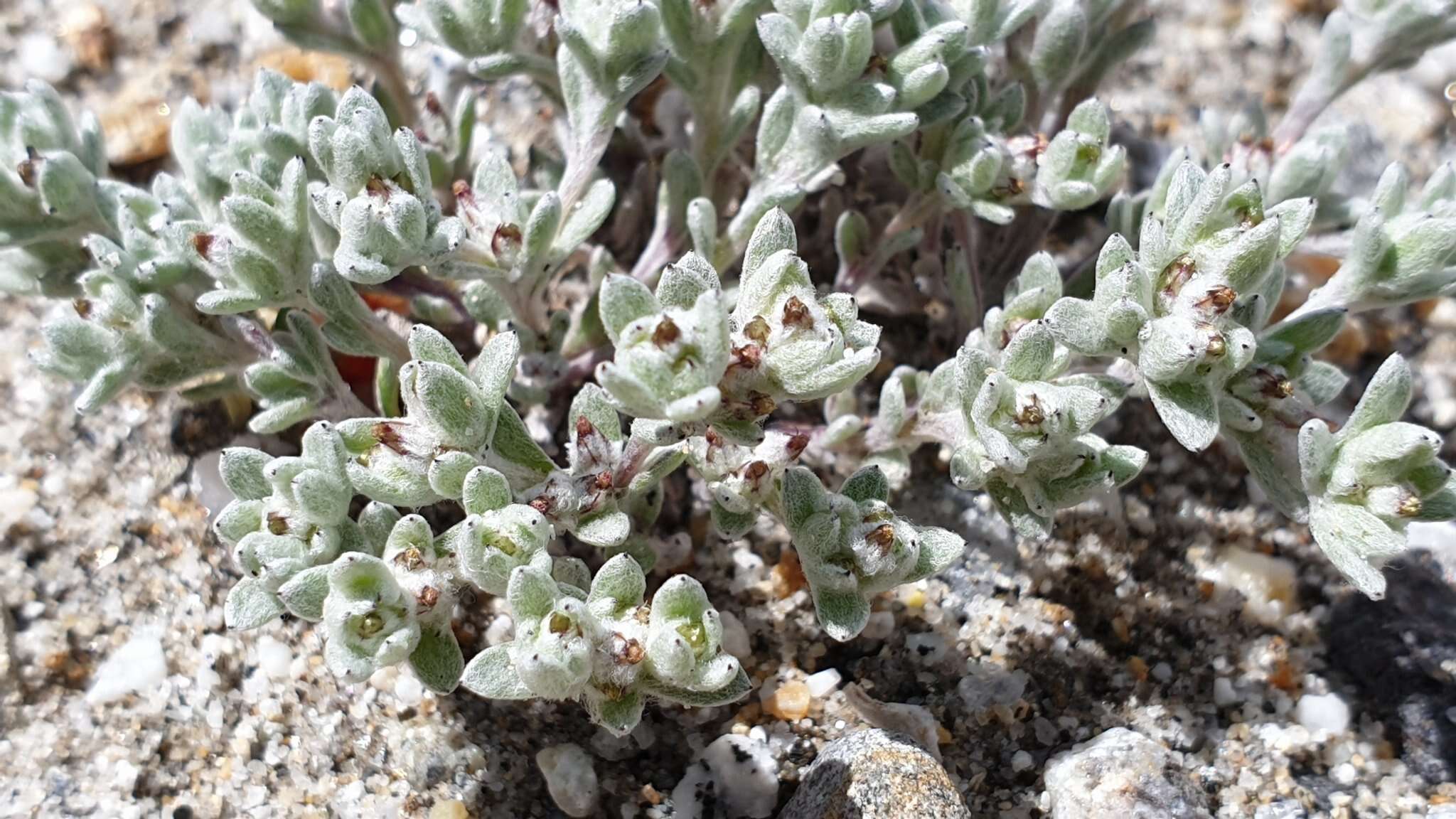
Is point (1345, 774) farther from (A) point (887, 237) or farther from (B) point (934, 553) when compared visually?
(A) point (887, 237)

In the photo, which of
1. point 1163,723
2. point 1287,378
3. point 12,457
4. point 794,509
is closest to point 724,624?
point 794,509

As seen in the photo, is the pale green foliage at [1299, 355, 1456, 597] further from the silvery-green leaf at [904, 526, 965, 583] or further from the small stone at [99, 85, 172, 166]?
the small stone at [99, 85, 172, 166]

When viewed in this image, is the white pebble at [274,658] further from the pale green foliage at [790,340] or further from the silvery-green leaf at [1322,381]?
A: the silvery-green leaf at [1322,381]

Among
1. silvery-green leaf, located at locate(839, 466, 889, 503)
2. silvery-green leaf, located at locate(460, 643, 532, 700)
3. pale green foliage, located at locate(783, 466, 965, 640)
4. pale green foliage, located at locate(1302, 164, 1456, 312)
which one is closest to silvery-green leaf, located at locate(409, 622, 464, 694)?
silvery-green leaf, located at locate(460, 643, 532, 700)

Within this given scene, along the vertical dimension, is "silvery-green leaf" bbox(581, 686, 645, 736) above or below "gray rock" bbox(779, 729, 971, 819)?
above

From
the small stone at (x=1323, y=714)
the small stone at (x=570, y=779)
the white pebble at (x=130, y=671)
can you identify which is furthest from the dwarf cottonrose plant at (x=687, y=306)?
the small stone at (x=1323, y=714)
